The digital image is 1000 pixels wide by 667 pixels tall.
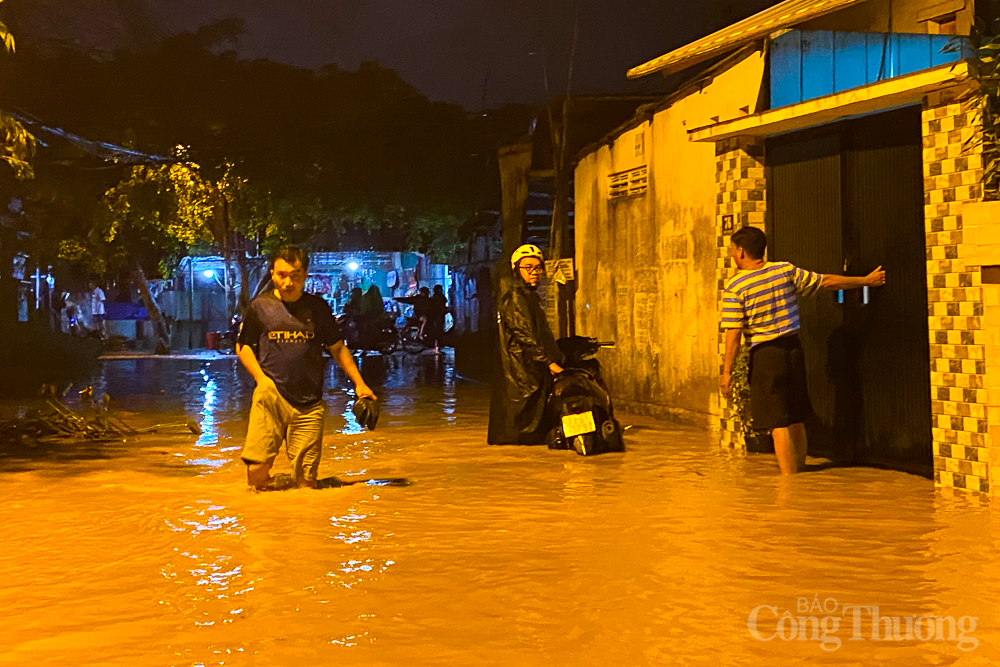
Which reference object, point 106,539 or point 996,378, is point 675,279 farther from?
point 106,539

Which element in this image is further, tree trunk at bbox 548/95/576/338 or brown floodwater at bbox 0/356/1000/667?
Answer: tree trunk at bbox 548/95/576/338

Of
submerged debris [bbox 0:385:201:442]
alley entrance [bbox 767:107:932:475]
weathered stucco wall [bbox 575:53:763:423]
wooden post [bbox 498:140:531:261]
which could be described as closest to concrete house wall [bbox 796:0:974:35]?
weathered stucco wall [bbox 575:53:763:423]

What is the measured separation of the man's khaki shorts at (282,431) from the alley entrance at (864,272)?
434 cm

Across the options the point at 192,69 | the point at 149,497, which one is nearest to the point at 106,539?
the point at 149,497

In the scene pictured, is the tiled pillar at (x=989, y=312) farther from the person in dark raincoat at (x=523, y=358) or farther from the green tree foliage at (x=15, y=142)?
the green tree foliage at (x=15, y=142)

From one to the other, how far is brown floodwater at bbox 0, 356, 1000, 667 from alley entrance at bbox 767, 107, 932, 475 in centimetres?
51

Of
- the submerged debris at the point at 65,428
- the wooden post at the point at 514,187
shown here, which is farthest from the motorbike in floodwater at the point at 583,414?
the wooden post at the point at 514,187

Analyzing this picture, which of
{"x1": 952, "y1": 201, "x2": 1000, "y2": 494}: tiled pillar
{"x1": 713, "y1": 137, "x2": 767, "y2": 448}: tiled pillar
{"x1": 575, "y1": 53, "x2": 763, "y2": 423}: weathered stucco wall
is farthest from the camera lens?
{"x1": 575, "y1": 53, "x2": 763, "y2": 423}: weathered stucco wall

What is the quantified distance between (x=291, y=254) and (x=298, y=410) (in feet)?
3.84

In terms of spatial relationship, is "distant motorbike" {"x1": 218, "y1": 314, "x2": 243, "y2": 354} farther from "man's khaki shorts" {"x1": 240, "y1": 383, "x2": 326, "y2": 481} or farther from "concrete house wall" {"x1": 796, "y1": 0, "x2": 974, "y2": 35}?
"man's khaki shorts" {"x1": 240, "y1": 383, "x2": 326, "y2": 481}

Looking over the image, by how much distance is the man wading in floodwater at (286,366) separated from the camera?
344 inches

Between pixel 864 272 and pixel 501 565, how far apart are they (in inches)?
183

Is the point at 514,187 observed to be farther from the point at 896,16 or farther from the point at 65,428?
the point at 896,16

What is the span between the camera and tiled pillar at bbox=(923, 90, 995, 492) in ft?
26.3
